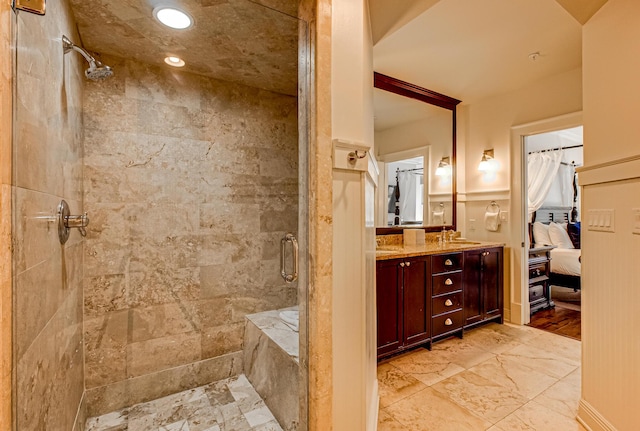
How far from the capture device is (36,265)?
992mm

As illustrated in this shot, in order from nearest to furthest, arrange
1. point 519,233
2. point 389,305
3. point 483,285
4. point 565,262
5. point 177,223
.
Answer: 1. point 177,223
2. point 389,305
3. point 483,285
4. point 519,233
5. point 565,262

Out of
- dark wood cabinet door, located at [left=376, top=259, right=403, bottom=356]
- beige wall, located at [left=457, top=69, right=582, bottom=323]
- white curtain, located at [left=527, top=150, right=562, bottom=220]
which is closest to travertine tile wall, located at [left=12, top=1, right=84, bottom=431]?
dark wood cabinet door, located at [left=376, top=259, right=403, bottom=356]

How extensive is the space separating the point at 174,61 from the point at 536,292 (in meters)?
4.42

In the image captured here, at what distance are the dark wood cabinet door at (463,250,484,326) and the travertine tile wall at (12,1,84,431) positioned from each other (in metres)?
2.99

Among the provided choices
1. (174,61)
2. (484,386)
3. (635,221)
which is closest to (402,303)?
(484,386)

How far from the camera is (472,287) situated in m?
2.86

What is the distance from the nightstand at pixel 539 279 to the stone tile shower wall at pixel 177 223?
302 cm

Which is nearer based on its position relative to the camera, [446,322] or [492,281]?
[446,322]

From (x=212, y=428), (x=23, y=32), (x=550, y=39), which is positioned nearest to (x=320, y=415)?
(x=212, y=428)

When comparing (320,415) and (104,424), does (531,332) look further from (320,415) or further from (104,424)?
(104,424)

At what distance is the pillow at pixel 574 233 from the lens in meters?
4.76

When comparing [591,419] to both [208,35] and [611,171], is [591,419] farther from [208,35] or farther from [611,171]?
[208,35]

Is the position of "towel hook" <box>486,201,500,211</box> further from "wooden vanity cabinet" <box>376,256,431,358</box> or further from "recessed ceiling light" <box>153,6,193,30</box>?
"recessed ceiling light" <box>153,6,193,30</box>

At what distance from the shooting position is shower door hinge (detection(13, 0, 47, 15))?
2.63 ft
